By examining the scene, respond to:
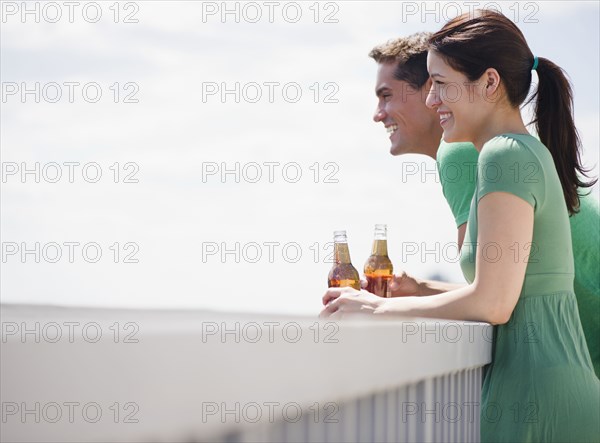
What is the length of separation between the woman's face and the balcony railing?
2.40 ft

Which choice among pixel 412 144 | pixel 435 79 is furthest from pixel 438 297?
pixel 412 144

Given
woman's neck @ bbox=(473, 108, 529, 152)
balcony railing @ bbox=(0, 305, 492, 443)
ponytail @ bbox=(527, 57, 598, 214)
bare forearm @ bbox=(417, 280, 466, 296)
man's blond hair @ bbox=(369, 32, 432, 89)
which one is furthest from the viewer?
man's blond hair @ bbox=(369, 32, 432, 89)

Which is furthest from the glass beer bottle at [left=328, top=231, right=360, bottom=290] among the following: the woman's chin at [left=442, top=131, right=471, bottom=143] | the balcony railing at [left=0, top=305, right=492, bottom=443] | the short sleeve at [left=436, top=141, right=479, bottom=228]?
the balcony railing at [left=0, top=305, right=492, bottom=443]

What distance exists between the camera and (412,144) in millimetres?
2453

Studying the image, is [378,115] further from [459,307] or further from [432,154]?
[459,307]

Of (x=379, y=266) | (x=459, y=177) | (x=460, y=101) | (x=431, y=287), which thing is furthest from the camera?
(x=379, y=266)

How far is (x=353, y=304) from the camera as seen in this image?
1.39 m

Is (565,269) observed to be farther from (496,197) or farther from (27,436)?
(27,436)

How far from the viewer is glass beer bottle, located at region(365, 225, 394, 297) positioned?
1934mm

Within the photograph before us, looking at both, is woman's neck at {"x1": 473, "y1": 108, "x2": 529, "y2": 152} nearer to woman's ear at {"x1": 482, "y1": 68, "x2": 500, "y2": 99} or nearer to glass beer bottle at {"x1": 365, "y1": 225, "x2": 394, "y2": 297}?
woman's ear at {"x1": 482, "y1": 68, "x2": 500, "y2": 99}

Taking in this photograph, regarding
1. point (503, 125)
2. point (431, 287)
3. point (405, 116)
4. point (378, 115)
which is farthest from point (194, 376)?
point (378, 115)

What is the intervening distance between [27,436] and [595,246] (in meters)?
1.50

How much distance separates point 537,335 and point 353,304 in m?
0.29

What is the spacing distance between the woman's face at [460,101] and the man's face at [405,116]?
0.84m
